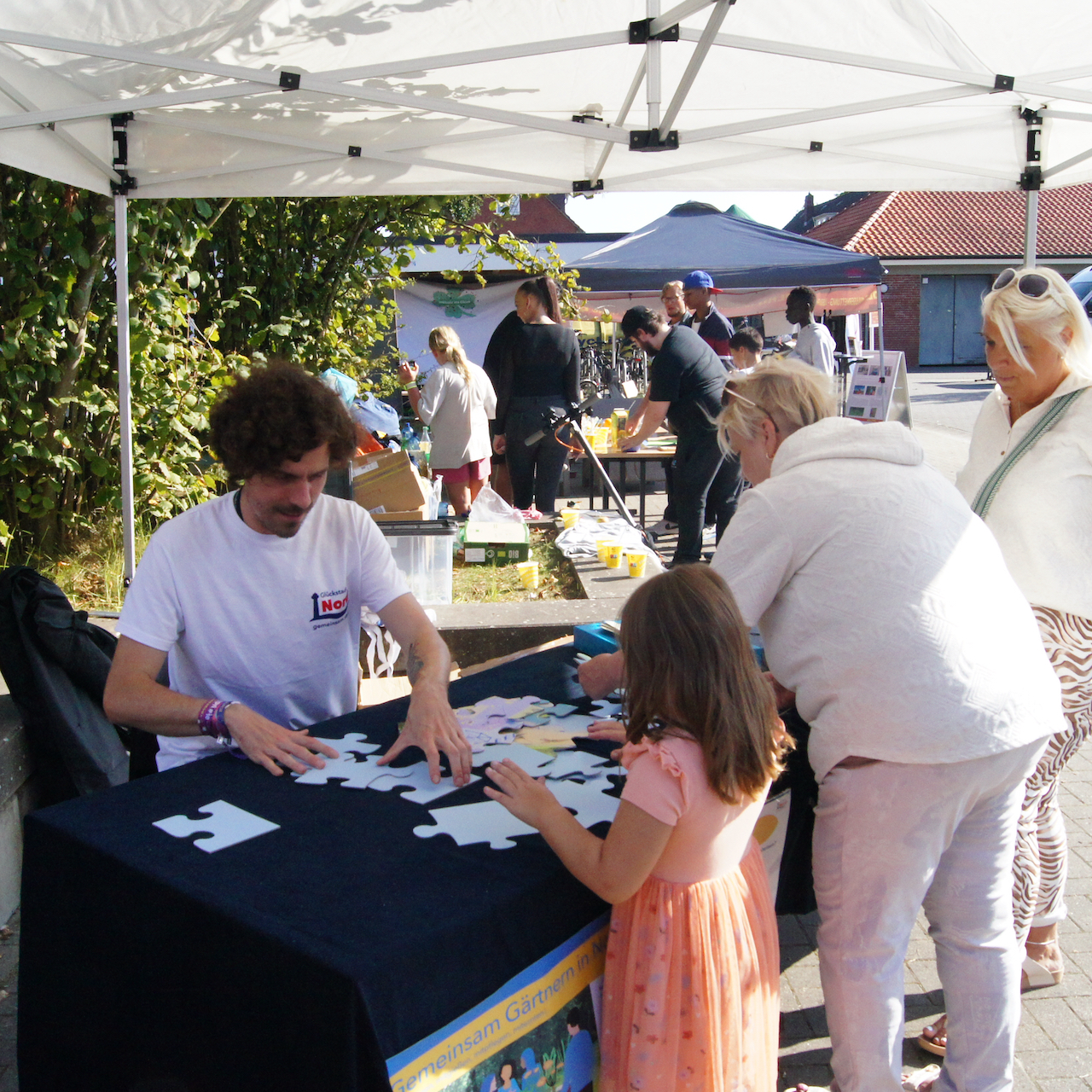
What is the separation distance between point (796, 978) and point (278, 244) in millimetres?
7072

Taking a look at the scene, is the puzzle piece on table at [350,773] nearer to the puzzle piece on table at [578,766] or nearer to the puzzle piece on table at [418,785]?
the puzzle piece on table at [418,785]

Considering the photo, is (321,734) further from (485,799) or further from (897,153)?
(897,153)

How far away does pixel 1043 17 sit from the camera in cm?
351

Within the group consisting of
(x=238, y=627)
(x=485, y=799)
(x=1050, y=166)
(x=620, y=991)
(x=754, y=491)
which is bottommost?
(x=620, y=991)

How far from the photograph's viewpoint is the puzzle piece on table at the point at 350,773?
1.98 meters

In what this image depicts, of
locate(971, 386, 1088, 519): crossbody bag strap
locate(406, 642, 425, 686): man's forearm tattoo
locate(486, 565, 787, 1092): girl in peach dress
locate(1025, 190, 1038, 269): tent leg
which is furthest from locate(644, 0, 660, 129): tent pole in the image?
locate(486, 565, 787, 1092): girl in peach dress

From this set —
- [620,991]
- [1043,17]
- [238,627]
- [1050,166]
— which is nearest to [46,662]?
[238,627]

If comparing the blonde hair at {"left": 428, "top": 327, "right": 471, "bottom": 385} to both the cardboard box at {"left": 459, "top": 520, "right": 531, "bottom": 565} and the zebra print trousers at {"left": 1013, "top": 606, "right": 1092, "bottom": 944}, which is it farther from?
the zebra print trousers at {"left": 1013, "top": 606, "right": 1092, "bottom": 944}

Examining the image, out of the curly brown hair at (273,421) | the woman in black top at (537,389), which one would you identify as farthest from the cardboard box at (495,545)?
the curly brown hair at (273,421)

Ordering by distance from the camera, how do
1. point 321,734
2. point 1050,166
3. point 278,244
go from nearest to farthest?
point 321,734, point 1050,166, point 278,244

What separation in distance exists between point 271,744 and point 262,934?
0.66 metres

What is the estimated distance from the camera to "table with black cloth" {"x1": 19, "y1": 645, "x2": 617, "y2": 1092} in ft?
4.51

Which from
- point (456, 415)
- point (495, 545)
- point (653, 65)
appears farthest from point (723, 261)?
point (653, 65)

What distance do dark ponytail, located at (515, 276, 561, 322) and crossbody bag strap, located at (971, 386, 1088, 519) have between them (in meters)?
4.77
